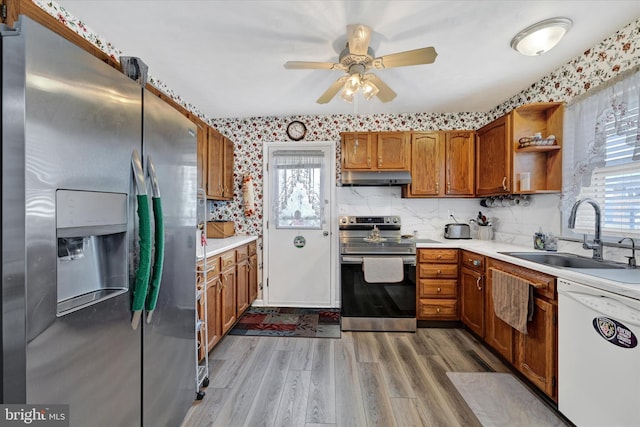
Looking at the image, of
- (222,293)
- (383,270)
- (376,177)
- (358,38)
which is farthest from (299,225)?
(358,38)

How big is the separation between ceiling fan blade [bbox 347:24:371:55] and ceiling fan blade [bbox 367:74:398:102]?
0.20 m

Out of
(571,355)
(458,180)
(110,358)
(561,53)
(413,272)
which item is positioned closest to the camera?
(110,358)

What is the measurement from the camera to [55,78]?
75 centimetres

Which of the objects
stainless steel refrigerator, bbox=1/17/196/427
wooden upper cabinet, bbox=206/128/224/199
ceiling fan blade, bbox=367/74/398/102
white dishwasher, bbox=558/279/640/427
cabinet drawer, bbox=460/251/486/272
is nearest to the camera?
stainless steel refrigerator, bbox=1/17/196/427

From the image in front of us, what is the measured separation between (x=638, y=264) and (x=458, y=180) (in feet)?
5.52

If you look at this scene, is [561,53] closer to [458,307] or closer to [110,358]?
[458,307]

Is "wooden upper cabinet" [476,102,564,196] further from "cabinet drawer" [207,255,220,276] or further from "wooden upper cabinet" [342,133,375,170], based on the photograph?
"cabinet drawer" [207,255,220,276]

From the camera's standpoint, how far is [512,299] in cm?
201

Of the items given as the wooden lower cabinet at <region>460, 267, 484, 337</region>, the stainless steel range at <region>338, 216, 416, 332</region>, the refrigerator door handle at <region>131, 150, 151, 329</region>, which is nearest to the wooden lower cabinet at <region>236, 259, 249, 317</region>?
the stainless steel range at <region>338, 216, 416, 332</region>

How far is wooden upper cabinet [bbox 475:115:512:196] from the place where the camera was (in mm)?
2621

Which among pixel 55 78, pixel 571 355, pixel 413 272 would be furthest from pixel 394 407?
pixel 55 78

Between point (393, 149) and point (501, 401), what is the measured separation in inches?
97.4

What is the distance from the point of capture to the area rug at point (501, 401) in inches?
65.1

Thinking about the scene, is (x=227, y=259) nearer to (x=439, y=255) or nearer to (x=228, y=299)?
(x=228, y=299)
